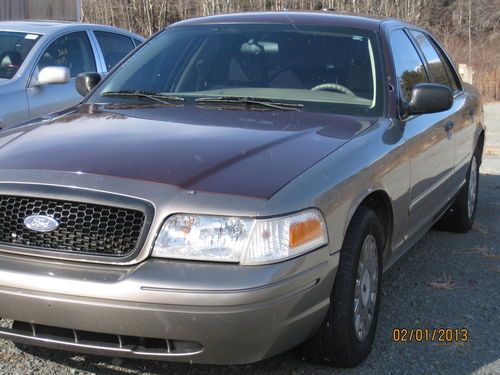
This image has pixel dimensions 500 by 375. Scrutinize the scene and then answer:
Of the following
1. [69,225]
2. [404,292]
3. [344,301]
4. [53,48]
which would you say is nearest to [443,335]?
[404,292]

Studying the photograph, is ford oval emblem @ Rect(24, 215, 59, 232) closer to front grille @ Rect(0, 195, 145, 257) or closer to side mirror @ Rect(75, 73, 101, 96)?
front grille @ Rect(0, 195, 145, 257)

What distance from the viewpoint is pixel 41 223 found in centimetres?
303

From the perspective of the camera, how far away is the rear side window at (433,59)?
217 inches

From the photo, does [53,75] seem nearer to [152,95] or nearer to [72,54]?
[72,54]

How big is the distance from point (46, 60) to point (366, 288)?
4.58m

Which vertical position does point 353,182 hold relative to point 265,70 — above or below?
below

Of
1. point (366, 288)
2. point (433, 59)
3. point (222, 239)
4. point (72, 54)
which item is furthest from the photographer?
point (72, 54)

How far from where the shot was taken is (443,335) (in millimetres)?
4062

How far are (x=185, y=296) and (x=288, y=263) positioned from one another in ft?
1.43

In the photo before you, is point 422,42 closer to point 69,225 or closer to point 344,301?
point 344,301

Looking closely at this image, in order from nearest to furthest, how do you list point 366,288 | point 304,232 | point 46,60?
point 304,232, point 366,288, point 46,60
